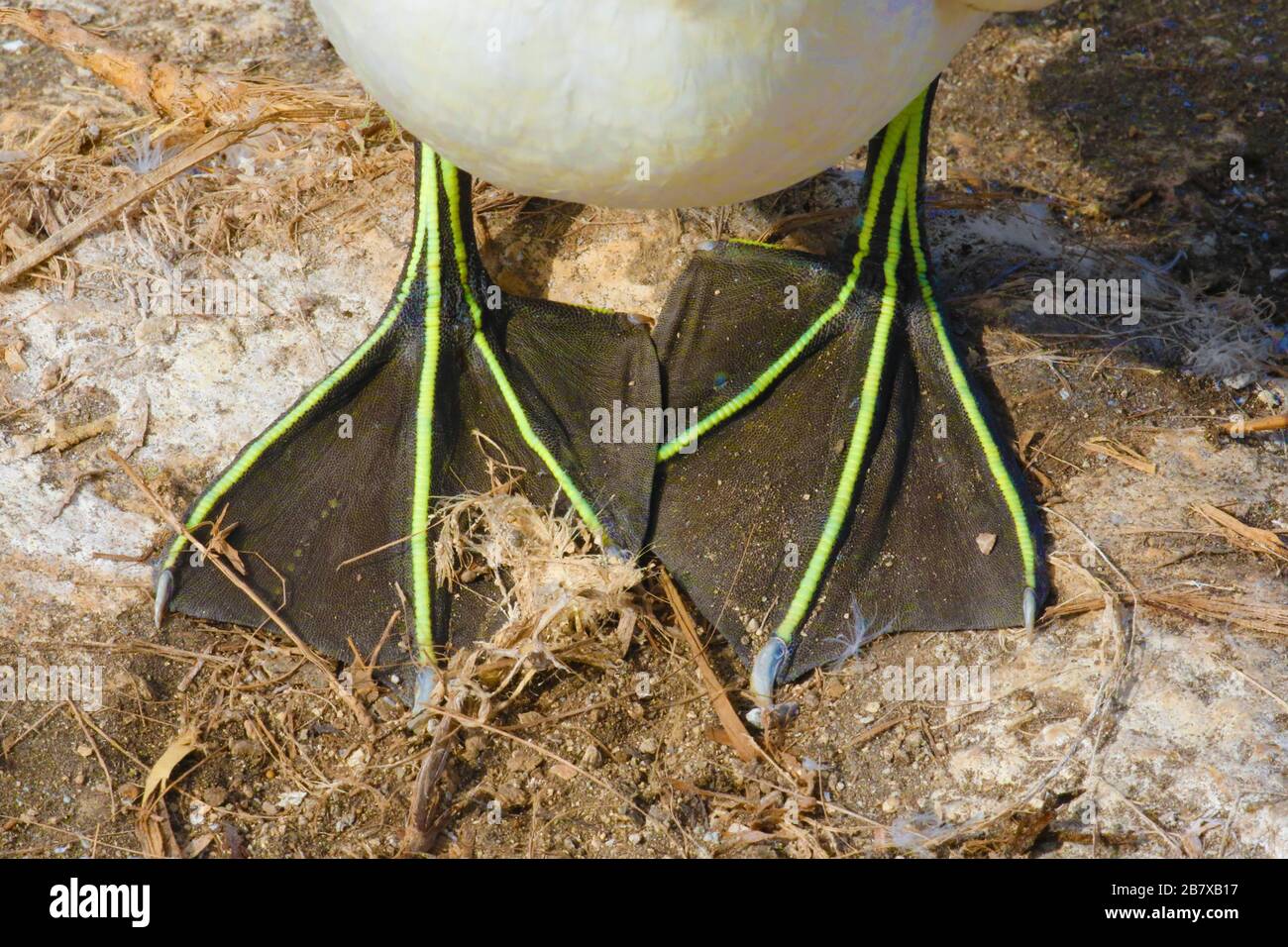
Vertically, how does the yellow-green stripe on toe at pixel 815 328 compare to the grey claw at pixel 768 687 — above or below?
above

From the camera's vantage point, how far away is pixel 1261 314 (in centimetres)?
339

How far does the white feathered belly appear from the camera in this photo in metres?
1.97

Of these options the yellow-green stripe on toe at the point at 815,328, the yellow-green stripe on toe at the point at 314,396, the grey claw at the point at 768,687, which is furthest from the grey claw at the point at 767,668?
the yellow-green stripe on toe at the point at 314,396

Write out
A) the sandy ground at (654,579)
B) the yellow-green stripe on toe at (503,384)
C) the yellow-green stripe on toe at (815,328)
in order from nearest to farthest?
the sandy ground at (654,579), the yellow-green stripe on toe at (503,384), the yellow-green stripe on toe at (815,328)

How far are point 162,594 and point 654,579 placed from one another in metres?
1.08

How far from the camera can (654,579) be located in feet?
→ 9.48

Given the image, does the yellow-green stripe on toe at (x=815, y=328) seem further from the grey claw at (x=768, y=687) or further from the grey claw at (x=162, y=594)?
the grey claw at (x=162, y=594)

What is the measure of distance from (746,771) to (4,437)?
1907mm

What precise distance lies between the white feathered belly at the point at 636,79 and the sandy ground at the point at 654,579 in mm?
1053

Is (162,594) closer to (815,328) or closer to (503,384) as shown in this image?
(503,384)

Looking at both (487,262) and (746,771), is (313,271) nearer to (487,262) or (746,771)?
(487,262)

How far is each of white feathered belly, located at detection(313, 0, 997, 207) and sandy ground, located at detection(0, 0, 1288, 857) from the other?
3.45 feet

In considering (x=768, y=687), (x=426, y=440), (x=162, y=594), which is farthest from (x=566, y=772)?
(x=162, y=594)

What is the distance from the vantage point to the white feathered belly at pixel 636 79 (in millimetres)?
1967
